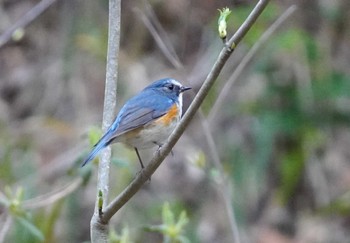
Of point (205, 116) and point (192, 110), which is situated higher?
point (205, 116)

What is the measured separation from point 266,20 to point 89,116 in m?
2.09

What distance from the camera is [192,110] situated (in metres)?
2.67

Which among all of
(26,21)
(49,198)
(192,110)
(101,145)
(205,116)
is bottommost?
(192,110)

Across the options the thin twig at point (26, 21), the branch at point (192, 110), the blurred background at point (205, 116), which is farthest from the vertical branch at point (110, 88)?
the blurred background at point (205, 116)

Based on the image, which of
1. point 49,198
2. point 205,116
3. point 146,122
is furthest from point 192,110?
point 205,116

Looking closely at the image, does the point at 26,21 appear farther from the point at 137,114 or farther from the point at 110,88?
the point at 110,88

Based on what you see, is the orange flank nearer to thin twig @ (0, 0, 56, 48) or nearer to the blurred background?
thin twig @ (0, 0, 56, 48)

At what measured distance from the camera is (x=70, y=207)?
232 inches

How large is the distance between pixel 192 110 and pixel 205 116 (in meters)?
3.33

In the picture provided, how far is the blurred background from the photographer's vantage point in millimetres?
6227

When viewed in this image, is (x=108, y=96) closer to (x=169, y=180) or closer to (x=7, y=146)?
(x=7, y=146)

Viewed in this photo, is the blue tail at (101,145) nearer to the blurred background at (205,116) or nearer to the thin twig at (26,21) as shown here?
A: the thin twig at (26,21)

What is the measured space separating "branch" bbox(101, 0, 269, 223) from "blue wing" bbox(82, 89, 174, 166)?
488 mm

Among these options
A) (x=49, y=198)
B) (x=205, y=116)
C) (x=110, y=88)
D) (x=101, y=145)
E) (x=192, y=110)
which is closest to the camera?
(x=192, y=110)
